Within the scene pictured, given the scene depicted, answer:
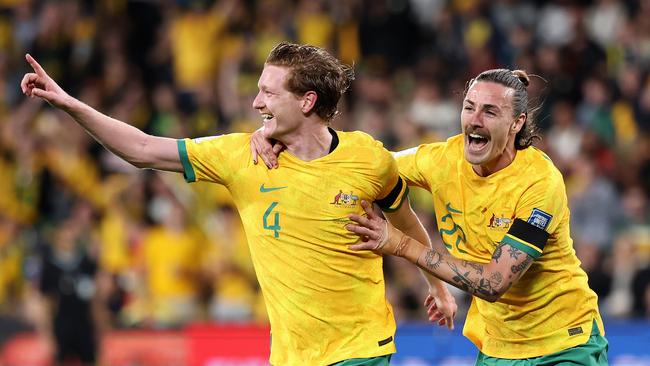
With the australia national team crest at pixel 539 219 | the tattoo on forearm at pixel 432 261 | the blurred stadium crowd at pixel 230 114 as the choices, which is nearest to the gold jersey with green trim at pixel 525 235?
the australia national team crest at pixel 539 219

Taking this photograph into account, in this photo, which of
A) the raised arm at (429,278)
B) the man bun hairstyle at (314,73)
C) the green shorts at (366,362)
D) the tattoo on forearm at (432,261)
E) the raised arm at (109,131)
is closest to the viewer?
the raised arm at (109,131)

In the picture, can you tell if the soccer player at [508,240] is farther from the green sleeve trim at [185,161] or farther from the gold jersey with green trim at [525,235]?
the green sleeve trim at [185,161]

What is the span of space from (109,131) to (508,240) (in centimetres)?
195

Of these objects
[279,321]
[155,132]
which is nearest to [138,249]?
[155,132]

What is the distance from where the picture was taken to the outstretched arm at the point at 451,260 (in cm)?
568

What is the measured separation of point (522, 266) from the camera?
5762 mm

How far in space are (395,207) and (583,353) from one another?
3.87 ft

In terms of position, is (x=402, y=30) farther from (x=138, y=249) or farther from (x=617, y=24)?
(x=138, y=249)

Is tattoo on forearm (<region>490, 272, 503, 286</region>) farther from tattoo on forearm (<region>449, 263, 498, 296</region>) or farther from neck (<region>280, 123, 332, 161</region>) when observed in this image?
neck (<region>280, 123, 332, 161</region>)

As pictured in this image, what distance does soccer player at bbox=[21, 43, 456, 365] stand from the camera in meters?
5.66

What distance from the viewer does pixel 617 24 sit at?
544 inches

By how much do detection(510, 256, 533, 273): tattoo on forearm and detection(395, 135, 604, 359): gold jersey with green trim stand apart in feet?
0.14

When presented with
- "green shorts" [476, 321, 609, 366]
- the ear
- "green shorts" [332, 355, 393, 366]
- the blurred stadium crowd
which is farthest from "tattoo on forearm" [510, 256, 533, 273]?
the blurred stadium crowd

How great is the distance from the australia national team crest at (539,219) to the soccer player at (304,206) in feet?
2.48
